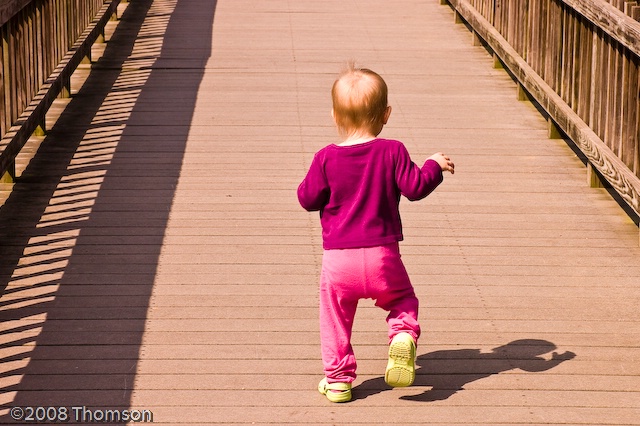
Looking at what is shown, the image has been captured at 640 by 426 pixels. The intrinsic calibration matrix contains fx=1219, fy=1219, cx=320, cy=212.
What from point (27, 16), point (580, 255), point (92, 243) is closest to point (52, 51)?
point (27, 16)

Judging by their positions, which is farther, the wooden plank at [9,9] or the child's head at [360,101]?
the wooden plank at [9,9]

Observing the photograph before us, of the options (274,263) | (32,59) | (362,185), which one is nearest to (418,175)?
(362,185)

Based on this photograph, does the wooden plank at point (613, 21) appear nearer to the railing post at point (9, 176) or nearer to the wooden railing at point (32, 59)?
the wooden railing at point (32, 59)

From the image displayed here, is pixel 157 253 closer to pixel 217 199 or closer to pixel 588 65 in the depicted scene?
pixel 217 199

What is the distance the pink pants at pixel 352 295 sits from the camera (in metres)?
4.59

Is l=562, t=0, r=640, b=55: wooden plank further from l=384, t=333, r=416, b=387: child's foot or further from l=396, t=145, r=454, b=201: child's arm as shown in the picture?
l=384, t=333, r=416, b=387: child's foot

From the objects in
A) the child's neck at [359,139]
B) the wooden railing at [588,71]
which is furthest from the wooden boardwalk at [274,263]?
the child's neck at [359,139]

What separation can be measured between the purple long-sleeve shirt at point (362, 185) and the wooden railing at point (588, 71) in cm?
247

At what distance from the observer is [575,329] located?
5.52 meters

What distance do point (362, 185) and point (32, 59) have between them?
4.42m

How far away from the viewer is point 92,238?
6707mm

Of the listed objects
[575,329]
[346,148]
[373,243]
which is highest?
[346,148]

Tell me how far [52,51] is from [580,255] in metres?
4.56

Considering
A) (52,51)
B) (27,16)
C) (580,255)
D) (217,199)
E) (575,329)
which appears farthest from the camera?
(52,51)
